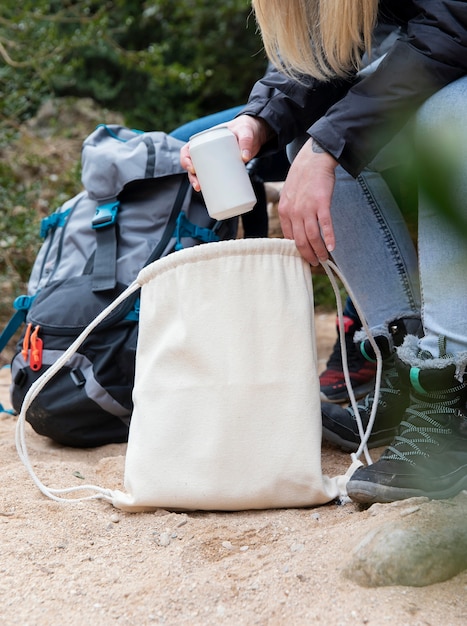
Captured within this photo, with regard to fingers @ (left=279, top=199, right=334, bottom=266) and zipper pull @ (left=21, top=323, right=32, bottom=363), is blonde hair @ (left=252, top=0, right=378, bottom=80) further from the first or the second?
zipper pull @ (left=21, top=323, right=32, bottom=363)

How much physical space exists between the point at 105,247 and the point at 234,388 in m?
0.64

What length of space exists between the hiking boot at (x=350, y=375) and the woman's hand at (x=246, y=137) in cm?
60

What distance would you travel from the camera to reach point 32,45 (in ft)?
11.2

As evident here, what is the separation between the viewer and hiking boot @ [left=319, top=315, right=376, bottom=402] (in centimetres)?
182

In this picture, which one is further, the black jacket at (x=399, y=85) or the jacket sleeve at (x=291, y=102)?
the jacket sleeve at (x=291, y=102)

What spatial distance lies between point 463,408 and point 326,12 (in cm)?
73

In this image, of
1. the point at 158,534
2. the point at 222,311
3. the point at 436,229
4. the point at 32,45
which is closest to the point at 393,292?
the point at 436,229

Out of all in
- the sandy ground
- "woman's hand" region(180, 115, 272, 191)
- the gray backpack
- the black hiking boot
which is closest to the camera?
the sandy ground

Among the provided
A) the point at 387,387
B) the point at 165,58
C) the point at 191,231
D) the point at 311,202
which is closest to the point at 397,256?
the point at 387,387

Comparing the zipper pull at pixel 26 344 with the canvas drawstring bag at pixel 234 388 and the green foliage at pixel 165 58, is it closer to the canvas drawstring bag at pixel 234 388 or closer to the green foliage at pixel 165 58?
the canvas drawstring bag at pixel 234 388

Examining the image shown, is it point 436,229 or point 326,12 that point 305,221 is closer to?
point 436,229

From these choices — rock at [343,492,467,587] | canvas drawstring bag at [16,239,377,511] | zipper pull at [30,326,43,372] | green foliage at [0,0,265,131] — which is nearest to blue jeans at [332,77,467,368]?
canvas drawstring bag at [16,239,377,511]

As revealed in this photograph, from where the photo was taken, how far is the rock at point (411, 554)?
907 millimetres

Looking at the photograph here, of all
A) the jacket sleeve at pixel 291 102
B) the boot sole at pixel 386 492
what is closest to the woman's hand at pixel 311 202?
the jacket sleeve at pixel 291 102
